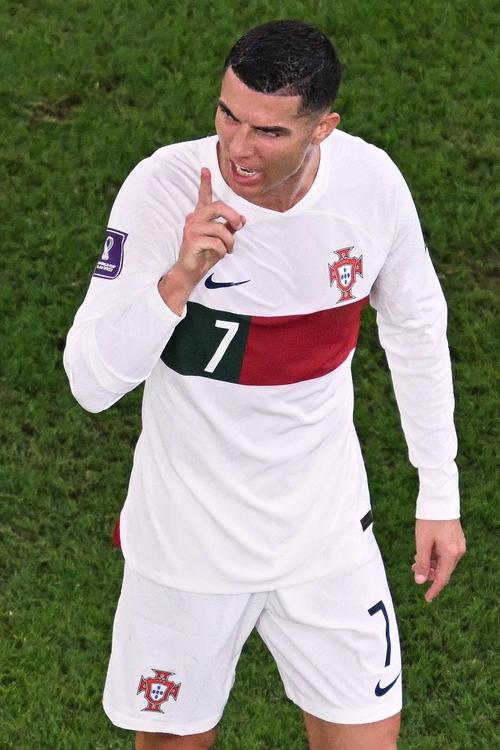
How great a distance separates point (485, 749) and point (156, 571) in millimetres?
2263

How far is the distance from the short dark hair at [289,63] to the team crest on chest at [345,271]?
19.7 inches

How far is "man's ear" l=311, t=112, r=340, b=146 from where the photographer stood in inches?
165

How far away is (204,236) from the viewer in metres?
3.89

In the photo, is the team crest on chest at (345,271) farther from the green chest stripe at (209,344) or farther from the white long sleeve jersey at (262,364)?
the green chest stripe at (209,344)

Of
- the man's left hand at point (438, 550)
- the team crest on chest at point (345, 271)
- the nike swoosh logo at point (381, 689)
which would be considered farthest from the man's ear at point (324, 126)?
the nike swoosh logo at point (381, 689)

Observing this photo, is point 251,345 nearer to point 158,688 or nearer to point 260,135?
point 260,135

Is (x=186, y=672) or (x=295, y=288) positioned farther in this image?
(x=186, y=672)

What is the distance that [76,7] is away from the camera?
373 inches

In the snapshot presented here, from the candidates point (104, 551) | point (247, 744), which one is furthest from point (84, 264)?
point (247, 744)

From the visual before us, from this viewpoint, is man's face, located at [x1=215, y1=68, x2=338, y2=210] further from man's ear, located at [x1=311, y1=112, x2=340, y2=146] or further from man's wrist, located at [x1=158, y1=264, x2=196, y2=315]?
man's wrist, located at [x1=158, y1=264, x2=196, y2=315]

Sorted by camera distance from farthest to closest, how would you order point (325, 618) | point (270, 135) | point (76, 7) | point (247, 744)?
point (76, 7), point (247, 744), point (325, 618), point (270, 135)

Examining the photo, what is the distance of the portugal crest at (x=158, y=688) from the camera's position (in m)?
4.93

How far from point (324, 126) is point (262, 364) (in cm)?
76

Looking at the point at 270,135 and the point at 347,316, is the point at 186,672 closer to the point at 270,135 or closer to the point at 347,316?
the point at 347,316
